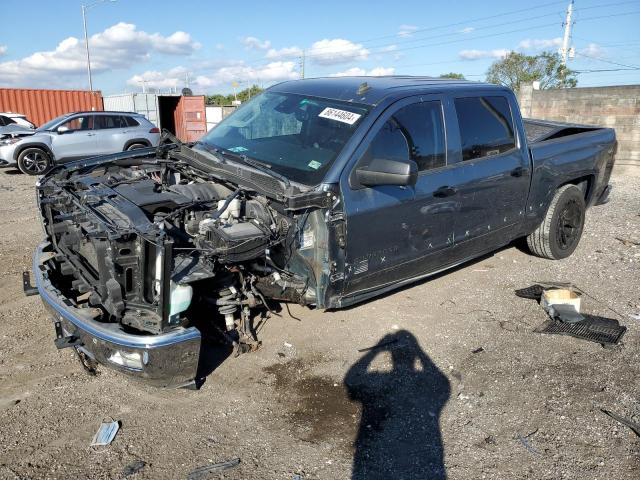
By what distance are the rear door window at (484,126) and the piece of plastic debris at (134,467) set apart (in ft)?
10.7

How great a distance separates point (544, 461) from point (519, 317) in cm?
200

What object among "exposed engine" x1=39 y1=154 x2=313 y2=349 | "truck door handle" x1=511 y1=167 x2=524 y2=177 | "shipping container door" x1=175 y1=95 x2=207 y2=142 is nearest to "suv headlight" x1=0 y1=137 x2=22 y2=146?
"shipping container door" x1=175 y1=95 x2=207 y2=142

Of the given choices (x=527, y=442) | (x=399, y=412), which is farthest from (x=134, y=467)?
(x=527, y=442)

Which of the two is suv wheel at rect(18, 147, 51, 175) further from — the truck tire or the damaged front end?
the truck tire

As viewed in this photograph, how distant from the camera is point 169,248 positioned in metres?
2.80

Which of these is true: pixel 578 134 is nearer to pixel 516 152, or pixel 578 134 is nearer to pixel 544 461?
pixel 516 152

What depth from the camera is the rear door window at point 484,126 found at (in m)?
4.37

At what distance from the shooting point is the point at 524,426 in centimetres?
318

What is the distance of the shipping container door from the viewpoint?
2180 centimetres

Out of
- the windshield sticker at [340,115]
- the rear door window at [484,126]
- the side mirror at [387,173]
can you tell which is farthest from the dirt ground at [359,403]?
the windshield sticker at [340,115]

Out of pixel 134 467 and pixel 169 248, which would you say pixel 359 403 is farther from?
pixel 169 248

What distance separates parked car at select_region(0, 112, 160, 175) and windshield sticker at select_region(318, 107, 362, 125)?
36.7 ft

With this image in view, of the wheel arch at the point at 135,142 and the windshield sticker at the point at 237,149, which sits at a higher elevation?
the windshield sticker at the point at 237,149

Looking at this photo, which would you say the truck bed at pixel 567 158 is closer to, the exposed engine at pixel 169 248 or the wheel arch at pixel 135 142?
the exposed engine at pixel 169 248
